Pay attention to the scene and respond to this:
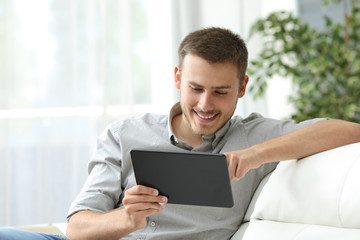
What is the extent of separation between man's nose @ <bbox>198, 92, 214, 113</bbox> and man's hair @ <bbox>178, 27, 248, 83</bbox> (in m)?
0.11

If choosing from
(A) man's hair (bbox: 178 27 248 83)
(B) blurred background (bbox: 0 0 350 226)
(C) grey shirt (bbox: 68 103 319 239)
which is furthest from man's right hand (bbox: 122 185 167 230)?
(B) blurred background (bbox: 0 0 350 226)

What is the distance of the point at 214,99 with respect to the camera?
5.51 feet

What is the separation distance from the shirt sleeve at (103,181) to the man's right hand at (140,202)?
24cm

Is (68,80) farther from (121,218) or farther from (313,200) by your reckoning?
(313,200)

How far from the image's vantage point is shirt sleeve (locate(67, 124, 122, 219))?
1689 mm

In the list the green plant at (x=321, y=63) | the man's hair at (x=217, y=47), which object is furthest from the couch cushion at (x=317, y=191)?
the green plant at (x=321, y=63)

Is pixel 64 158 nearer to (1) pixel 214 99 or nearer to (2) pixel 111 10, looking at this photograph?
(2) pixel 111 10

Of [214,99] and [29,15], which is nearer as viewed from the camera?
[214,99]

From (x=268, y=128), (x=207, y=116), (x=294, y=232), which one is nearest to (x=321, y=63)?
(x=268, y=128)

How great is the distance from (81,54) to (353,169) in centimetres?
227

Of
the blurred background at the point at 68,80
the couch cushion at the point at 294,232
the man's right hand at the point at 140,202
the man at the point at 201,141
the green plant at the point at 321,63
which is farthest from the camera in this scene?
the blurred background at the point at 68,80

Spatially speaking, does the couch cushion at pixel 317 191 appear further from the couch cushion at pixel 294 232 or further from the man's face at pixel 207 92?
the man's face at pixel 207 92

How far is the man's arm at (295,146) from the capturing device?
4.71 ft

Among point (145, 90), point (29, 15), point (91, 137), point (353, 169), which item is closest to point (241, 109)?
point (145, 90)
